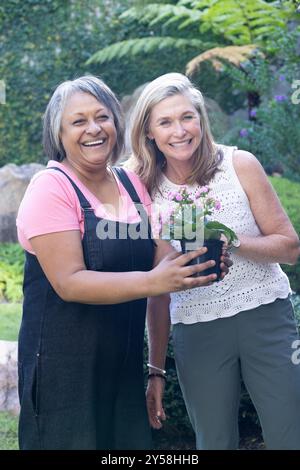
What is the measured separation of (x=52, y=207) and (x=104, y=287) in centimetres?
32

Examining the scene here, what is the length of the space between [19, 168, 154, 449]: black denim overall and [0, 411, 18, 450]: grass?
79.7 inches

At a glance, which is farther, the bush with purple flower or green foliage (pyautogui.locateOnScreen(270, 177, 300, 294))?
green foliage (pyautogui.locateOnScreen(270, 177, 300, 294))

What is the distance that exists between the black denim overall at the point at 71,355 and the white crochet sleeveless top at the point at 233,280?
384 mm

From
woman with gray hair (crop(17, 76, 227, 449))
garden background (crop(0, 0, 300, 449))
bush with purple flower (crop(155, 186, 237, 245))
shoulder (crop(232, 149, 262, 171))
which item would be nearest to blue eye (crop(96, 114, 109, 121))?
woman with gray hair (crop(17, 76, 227, 449))

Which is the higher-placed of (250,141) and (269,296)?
(250,141)

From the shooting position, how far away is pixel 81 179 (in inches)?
120

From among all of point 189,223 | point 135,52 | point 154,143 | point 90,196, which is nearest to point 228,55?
point 135,52

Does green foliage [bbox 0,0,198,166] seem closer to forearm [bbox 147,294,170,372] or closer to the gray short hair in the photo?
forearm [bbox 147,294,170,372]

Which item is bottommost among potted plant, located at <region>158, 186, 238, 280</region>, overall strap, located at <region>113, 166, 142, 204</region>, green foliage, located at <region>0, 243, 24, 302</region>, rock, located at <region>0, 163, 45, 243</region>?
potted plant, located at <region>158, 186, 238, 280</region>

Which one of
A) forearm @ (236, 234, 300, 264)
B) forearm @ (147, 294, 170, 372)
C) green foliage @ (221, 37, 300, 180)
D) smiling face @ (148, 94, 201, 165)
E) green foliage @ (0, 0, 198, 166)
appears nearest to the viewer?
forearm @ (236, 234, 300, 264)

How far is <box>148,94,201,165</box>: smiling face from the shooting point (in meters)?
3.24

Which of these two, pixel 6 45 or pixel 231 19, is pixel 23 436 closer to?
pixel 231 19
